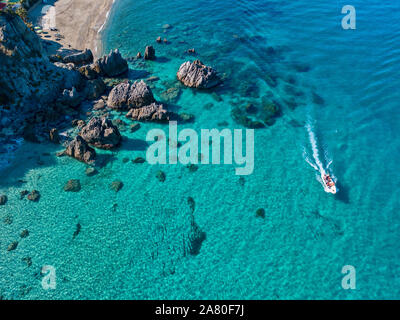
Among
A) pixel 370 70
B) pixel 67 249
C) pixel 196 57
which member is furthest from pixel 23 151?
pixel 370 70

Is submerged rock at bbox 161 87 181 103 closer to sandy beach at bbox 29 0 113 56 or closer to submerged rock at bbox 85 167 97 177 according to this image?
submerged rock at bbox 85 167 97 177

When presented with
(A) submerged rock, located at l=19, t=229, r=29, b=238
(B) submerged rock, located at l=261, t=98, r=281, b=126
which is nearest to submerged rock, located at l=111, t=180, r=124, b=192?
(A) submerged rock, located at l=19, t=229, r=29, b=238

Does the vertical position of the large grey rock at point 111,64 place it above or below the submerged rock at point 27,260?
above

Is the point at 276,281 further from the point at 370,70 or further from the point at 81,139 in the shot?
the point at 370,70

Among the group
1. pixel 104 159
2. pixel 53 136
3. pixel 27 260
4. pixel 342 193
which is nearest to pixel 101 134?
pixel 104 159

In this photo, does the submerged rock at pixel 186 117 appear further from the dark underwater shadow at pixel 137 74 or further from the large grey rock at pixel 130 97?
the dark underwater shadow at pixel 137 74

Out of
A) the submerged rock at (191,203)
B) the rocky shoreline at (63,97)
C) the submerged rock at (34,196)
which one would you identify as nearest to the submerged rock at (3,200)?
the submerged rock at (34,196)

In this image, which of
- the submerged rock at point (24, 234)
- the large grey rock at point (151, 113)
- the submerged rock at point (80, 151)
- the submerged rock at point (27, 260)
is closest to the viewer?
the submerged rock at point (27, 260)
